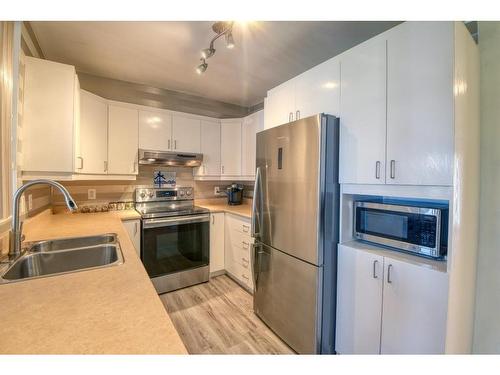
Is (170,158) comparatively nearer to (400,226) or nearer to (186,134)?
(186,134)

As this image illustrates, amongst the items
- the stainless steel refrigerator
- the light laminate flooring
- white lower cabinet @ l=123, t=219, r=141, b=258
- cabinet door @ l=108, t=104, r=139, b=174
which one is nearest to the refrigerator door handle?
the stainless steel refrigerator

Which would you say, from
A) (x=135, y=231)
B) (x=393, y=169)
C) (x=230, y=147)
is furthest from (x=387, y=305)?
(x=230, y=147)

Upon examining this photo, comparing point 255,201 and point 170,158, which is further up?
point 170,158

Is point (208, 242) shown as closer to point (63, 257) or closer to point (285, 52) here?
point (63, 257)

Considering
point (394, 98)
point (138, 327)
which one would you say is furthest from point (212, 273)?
point (394, 98)

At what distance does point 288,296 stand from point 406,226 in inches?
36.3

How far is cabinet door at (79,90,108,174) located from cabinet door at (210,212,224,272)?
1291 mm

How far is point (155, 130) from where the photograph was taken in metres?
2.59

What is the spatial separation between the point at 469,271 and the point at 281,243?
3.38 feet

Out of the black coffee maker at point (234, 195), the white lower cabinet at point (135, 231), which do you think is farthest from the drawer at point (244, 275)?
the white lower cabinet at point (135, 231)

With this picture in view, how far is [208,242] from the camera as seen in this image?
261 cm

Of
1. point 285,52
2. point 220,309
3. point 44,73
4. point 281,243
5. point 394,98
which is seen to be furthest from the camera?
point 220,309

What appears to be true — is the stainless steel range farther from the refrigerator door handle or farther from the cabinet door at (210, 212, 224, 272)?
the refrigerator door handle

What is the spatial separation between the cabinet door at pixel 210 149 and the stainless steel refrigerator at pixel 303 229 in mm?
1368
